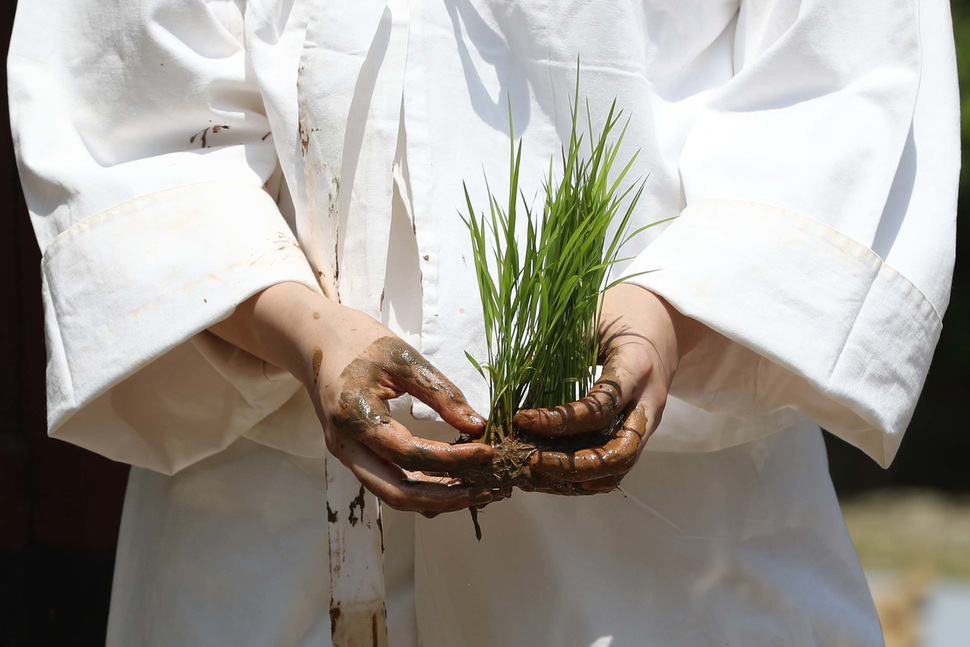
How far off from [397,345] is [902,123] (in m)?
0.65

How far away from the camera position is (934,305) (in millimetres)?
1125

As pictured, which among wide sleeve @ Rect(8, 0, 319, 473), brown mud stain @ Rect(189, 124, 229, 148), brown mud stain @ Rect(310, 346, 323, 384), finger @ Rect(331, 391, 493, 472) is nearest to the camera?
finger @ Rect(331, 391, 493, 472)

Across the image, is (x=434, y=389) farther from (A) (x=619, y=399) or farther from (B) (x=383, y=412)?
(A) (x=619, y=399)

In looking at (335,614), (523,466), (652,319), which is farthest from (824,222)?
(335,614)

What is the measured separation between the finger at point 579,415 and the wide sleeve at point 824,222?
180 mm

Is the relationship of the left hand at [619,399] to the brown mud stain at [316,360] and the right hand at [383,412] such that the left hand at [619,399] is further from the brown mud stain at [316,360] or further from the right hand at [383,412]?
the brown mud stain at [316,360]

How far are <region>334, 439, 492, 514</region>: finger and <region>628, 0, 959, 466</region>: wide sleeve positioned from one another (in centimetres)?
31

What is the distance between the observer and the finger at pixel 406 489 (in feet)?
2.93

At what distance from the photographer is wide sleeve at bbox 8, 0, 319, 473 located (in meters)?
1.08

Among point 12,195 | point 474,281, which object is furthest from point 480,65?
point 12,195

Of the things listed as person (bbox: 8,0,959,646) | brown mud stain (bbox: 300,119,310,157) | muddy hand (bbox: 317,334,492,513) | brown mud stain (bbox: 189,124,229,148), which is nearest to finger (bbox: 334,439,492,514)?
muddy hand (bbox: 317,334,492,513)

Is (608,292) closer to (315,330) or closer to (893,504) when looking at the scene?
(315,330)

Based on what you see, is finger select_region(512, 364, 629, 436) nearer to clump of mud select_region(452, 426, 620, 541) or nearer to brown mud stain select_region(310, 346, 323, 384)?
clump of mud select_region(452, 426, 620, 541)

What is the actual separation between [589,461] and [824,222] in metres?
0.43
